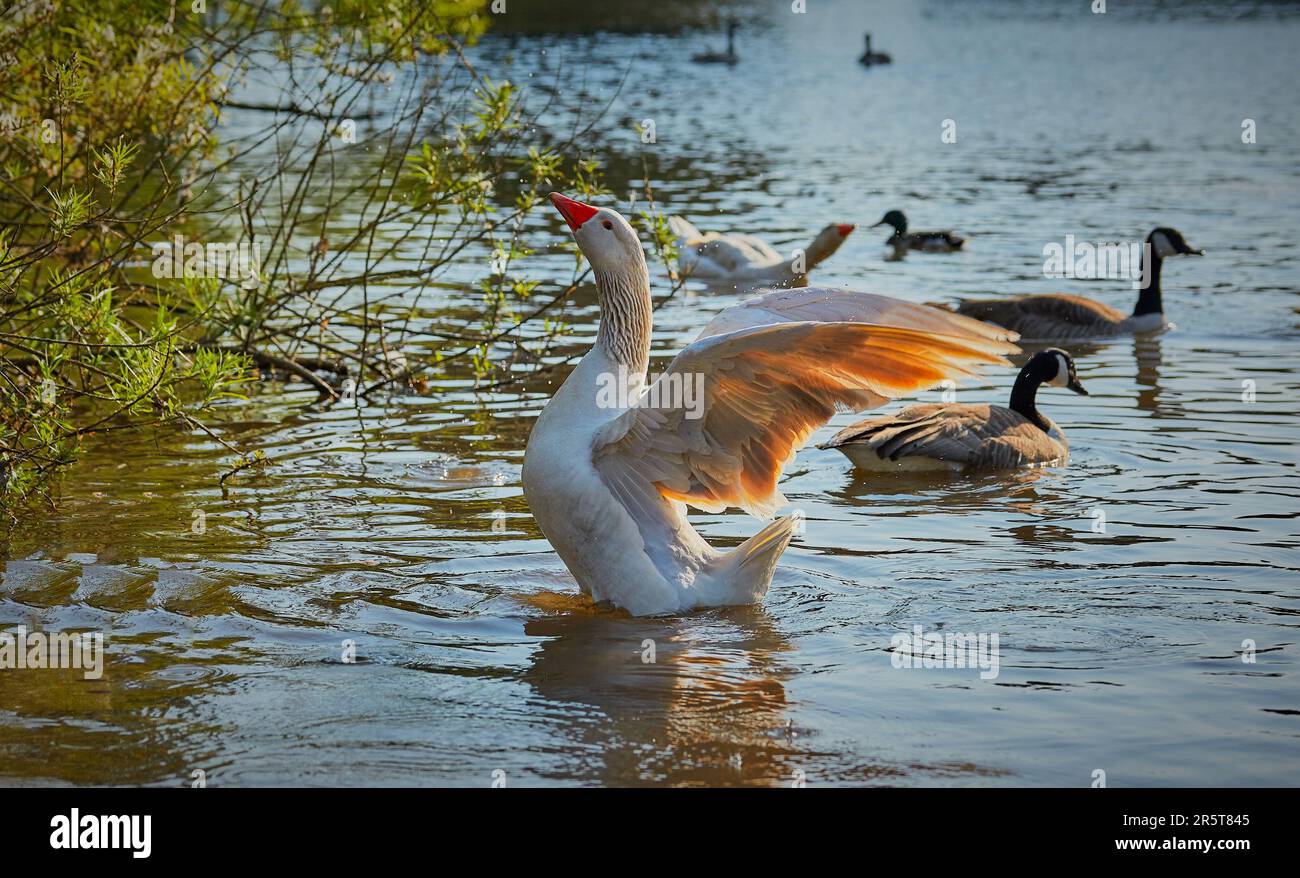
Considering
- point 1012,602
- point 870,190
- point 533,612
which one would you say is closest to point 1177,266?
point 870,190

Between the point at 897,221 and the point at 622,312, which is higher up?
the point at 897,221

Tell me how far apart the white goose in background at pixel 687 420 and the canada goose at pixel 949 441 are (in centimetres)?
289

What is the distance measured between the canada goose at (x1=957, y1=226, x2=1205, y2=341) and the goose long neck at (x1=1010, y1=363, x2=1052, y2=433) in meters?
3.68

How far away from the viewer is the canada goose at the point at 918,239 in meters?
19.3

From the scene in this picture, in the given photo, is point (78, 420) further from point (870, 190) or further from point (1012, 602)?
point (870, 190)

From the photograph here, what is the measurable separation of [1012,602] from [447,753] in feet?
10.5

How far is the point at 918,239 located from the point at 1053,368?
27.1 feet

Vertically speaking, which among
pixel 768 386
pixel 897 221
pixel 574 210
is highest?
pixel 897 221

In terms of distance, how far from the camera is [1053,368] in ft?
37.3

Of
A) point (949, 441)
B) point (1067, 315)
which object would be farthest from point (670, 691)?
point (1067, 315)

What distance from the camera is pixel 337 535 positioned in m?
8.68

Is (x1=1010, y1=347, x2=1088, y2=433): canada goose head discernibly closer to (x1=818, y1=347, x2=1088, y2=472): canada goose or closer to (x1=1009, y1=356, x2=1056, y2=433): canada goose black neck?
(x1=1009, y1=356, x2=1056, y2=433): canada goose black neck

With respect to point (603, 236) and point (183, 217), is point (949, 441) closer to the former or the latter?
point (603, 236)

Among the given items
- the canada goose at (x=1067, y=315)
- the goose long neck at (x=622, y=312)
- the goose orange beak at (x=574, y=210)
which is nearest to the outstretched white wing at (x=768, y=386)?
the goose long neck at (x=622, y=312)
